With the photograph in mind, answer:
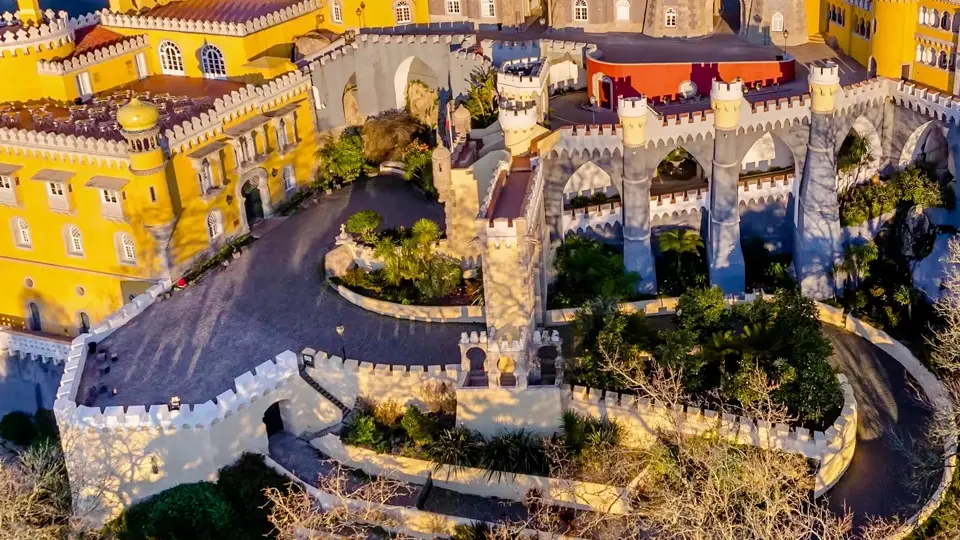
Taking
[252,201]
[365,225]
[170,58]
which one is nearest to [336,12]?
[170,58]

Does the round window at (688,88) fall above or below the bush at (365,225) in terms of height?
above

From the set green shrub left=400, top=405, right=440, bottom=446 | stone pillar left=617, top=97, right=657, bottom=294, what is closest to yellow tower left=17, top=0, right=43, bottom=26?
stone pillar left=617, top=97, right=657, bottom=294

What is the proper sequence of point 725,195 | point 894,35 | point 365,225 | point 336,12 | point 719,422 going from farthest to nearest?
point 336,12 < point 894,35 < point 365,225 < point 725,195 < point 719,422

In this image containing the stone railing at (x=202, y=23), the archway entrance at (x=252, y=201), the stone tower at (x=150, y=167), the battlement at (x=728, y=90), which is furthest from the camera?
the stone railing at (x=202, y=23)

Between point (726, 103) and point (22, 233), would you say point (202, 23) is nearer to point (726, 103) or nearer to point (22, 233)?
point (22, 233)

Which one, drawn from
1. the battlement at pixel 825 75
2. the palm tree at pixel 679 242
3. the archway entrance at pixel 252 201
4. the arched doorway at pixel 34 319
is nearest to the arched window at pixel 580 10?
the palm tree at pixel 679 242

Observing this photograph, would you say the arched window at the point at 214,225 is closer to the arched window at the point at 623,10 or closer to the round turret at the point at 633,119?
the round turret at the point at 633,119

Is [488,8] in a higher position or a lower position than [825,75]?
higher
